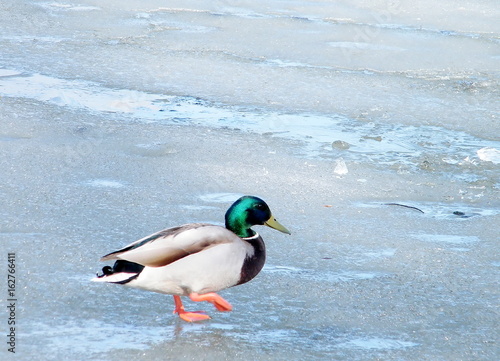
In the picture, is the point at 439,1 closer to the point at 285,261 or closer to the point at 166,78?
the point at 166,78

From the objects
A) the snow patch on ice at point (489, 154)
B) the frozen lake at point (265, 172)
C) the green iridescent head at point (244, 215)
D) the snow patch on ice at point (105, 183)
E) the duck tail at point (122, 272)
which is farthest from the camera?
the snow patch on ice at point (489, 154)

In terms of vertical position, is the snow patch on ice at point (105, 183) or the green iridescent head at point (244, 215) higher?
the green iridescent head at point (244, 215)

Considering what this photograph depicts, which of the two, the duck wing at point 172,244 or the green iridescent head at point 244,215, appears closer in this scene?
the duck wing at point 172,244

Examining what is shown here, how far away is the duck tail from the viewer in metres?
2.79

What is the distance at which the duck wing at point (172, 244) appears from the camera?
2.80 meters

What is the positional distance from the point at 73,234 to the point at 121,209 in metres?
0.40

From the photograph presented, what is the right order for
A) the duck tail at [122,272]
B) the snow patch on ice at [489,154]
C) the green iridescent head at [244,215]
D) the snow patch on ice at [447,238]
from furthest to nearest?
the snow patch on ice at [489,154] < the snow patch on ice at [447,238] < the green iridescent head at [244,215] < the duck tail at [122,272]

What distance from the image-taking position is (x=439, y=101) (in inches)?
254

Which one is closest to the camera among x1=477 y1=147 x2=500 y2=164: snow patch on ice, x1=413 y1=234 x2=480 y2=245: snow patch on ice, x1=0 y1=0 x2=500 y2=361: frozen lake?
x1=0 y1=0 x2=500 y2=361: frozen lake

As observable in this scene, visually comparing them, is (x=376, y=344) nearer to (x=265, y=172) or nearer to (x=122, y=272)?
(x=122, y=272)

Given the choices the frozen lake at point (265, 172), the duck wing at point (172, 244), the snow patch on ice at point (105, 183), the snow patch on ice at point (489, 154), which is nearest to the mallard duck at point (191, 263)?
the duck wing at point (172, 244)

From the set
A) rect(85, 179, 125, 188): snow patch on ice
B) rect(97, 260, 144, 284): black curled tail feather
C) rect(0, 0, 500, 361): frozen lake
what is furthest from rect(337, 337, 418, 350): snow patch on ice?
rect(85, 179, 125, 188): snow patch on ice

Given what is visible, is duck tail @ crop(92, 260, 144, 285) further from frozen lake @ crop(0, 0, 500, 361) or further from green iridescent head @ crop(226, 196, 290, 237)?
green iridescent head @ crop(226, 196, 290, 237)

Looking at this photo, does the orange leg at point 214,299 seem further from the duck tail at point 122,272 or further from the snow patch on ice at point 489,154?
the snow patch on ice at point 489,154
